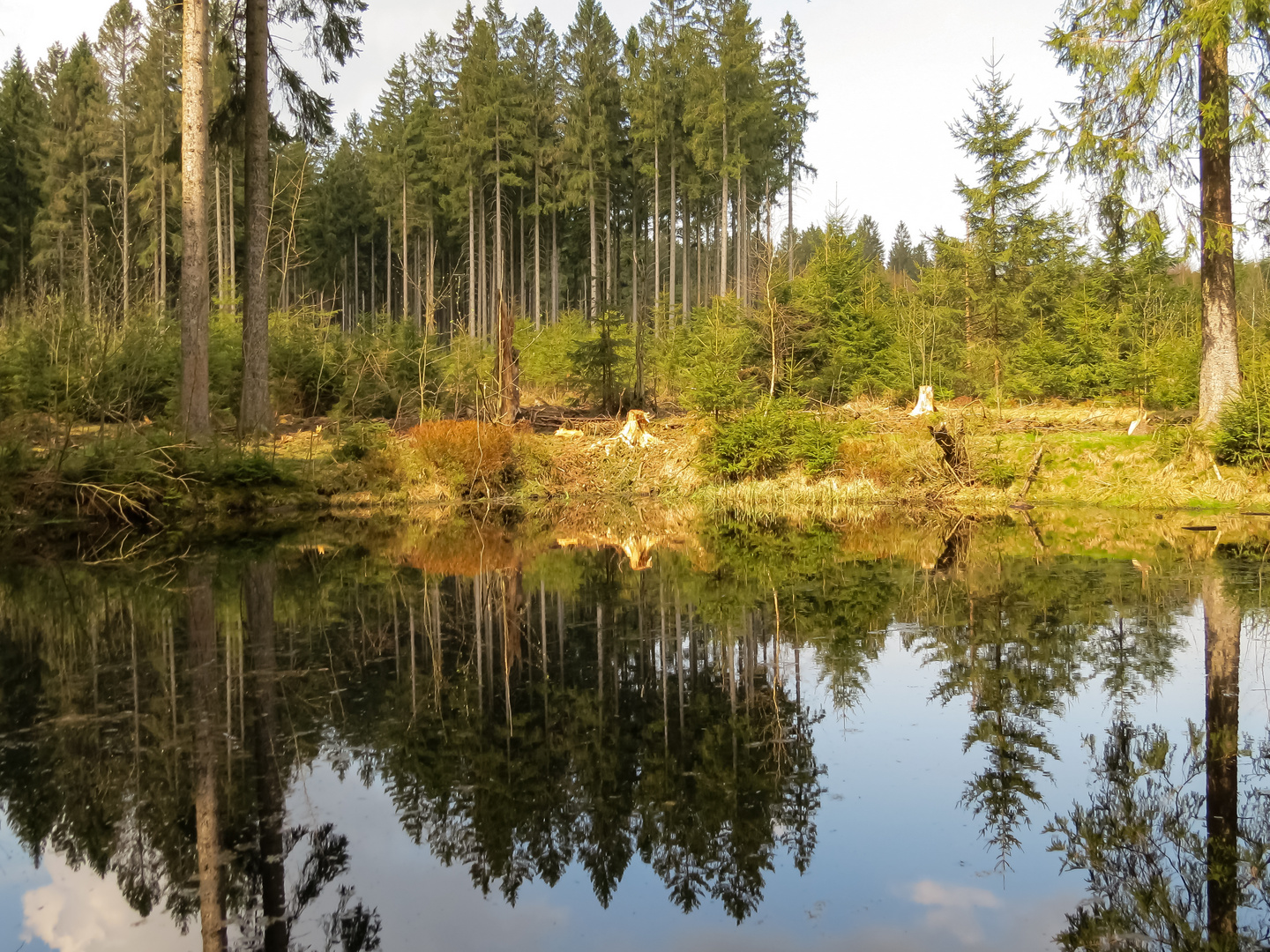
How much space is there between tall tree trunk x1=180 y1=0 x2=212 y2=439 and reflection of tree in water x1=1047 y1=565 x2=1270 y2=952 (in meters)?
14.7

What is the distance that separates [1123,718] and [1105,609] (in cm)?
299

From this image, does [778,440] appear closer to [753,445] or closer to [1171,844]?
[753,445]

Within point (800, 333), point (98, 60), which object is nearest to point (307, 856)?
point (800, 333)

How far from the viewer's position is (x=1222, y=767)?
452 centimetres

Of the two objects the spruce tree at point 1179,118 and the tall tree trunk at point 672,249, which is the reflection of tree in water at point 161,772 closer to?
the spruce tree at point 1179,118

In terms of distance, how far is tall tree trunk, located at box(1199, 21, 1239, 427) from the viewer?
50.8 ft

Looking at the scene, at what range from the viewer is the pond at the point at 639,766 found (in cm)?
343

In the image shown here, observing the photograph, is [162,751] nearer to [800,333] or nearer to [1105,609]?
[1105,609]

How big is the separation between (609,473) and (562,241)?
34.9 metres

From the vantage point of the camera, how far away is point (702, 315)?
30.4m

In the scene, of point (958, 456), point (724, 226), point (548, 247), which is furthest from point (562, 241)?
point (958, 456)

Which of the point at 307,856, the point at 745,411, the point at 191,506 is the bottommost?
the point at 307,856

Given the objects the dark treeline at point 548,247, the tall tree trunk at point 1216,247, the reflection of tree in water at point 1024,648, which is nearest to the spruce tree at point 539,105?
the dark treeline at point 548,247

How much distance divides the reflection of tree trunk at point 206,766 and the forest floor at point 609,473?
7143 mm
